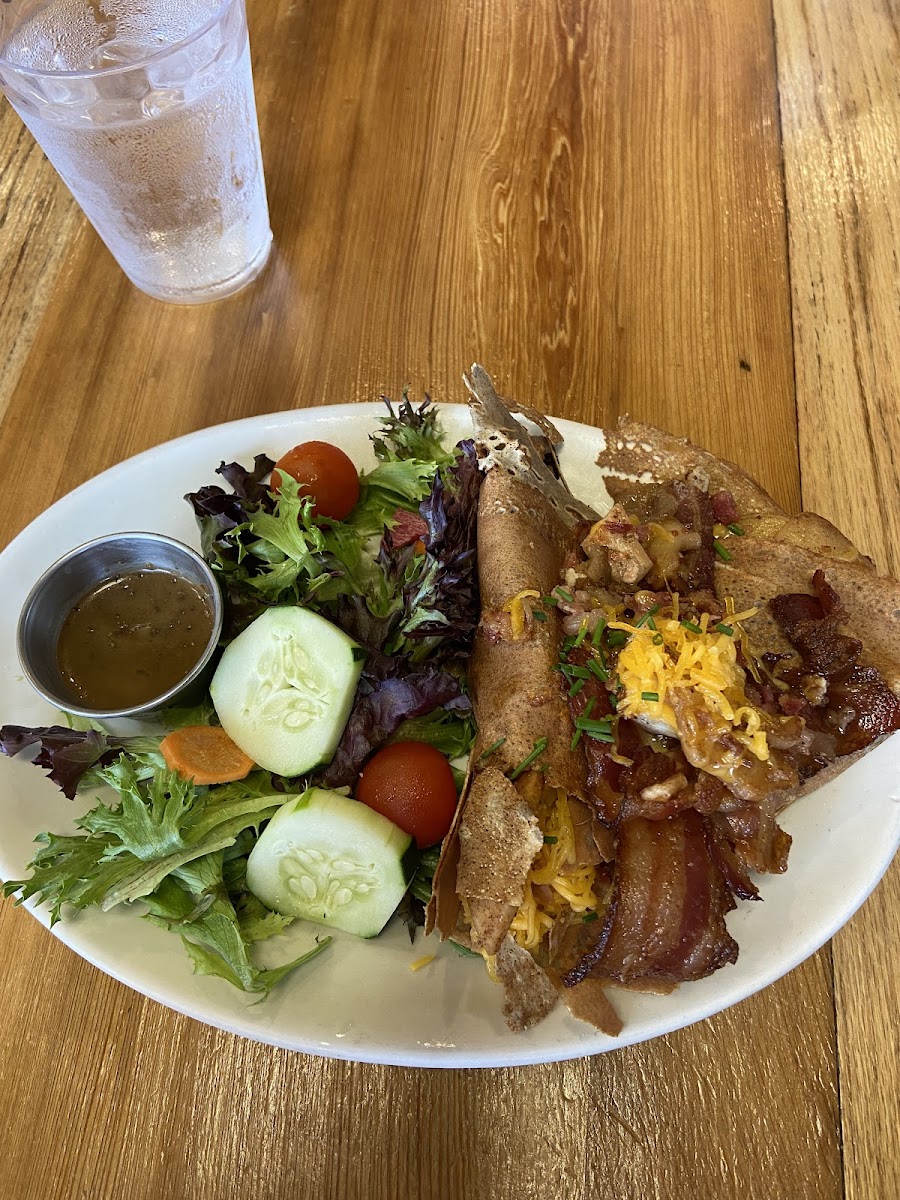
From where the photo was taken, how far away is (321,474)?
210 centimetres

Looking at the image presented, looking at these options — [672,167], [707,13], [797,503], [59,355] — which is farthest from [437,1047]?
[707,13]

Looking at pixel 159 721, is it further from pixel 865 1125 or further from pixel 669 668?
pixel 865 1125

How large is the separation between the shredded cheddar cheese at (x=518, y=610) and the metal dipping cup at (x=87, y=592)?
0.66 metres

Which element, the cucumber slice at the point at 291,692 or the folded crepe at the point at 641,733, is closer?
the folded crepe at the point at 641,733

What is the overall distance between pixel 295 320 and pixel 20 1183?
2399 millimetres

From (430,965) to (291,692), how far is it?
644 millimetres

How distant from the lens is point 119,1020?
5.75ft

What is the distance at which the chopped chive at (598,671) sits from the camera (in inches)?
64.9

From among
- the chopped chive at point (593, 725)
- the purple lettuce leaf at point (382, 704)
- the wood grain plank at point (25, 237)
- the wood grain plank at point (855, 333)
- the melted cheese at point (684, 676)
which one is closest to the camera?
the melted cheese at point (684, 676)

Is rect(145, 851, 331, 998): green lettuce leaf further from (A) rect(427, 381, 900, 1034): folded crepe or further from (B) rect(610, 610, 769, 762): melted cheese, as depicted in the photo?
(B) rect(610, 610, 769, 762): melted cheese

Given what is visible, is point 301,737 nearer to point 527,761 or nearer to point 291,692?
point 291,692

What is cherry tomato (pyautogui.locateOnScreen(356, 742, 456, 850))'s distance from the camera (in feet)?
5.79

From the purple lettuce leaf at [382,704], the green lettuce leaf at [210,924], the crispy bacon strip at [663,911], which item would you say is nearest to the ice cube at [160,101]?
the purple lettuce leaf at [382,704]

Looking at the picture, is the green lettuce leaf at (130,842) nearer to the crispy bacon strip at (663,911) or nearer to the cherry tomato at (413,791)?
the cherry tomato at (413,791)
